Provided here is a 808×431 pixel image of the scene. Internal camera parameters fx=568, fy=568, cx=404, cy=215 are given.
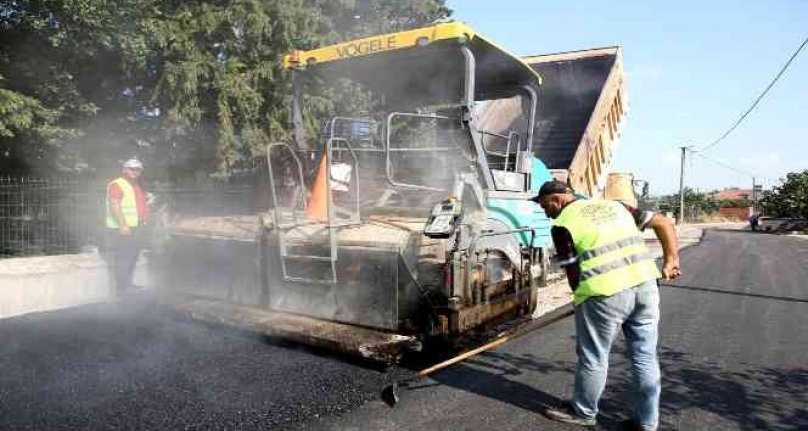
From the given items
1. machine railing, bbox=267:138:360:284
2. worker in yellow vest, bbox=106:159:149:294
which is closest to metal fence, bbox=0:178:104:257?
worker in yellow vest, bbox=106:159:149:294

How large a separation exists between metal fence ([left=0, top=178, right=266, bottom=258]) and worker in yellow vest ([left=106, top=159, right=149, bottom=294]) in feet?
2.35

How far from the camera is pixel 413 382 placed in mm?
3328

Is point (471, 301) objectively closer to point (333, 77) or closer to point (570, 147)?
point (333, 77)

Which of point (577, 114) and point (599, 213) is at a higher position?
point (577, 114)

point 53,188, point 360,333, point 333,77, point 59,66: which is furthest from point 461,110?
point 59,66

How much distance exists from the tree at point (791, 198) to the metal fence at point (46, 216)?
29172 millimetres

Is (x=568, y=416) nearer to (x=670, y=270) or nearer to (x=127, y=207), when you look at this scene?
(x=670, y=270)

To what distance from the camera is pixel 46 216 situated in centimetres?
697

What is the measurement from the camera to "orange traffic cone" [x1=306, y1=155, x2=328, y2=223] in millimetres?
4184

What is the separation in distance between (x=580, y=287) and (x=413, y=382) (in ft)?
3.80

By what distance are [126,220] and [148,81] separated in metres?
5.56

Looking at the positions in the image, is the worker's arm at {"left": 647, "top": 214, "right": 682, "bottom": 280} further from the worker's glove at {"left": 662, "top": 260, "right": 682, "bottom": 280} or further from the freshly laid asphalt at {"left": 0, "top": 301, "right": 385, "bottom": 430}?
the freshly laid asphalt at {"left": 0, "top": 301, "right": 385, "bottom": 430}

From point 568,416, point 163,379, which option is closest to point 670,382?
point 568,416

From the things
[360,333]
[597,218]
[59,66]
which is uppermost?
[59,66]
